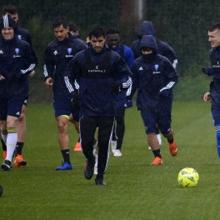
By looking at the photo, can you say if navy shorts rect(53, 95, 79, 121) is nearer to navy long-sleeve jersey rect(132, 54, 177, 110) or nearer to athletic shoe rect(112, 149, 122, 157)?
navy long-sleeve jersey rect(132, 54, 177, 110)

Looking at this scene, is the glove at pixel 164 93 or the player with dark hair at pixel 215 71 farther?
the glove at pixel 164 93

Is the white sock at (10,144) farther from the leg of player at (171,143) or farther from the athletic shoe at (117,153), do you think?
the athletic shoe at (117,153)

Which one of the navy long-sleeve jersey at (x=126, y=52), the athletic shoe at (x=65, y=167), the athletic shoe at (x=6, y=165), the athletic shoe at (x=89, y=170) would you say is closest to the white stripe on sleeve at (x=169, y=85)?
the athletic shoe at (x=65, y=167)

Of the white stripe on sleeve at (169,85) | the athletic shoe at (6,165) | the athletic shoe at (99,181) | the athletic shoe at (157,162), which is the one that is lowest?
the athletic shoe at (157,162)

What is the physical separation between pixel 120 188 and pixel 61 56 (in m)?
3.22

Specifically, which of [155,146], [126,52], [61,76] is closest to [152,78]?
[155,146]

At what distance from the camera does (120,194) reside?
14.1 m

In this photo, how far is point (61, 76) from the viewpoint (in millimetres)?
17250

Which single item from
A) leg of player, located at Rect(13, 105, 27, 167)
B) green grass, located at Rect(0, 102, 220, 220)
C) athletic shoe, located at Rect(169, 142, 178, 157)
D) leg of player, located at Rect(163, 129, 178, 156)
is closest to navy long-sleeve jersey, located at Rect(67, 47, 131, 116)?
green grass, located at Rect(0, 102, 220, 220)

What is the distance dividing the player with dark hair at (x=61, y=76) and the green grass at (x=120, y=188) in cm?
47

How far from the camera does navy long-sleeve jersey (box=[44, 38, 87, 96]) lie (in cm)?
1720

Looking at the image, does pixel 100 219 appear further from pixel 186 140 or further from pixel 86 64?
pixel 186 140

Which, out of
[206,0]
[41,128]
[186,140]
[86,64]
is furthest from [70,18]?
[86,64]

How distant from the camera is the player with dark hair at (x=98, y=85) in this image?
14.6m
